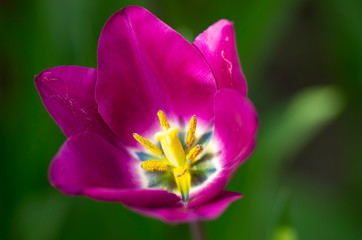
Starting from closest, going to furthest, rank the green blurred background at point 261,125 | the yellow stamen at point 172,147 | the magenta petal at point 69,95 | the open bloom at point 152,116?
the open bloom at point 152,116 < the magenta petal at point 69,95 < the yellow stamen at point 172,147 < the green blurred background at point 261,125

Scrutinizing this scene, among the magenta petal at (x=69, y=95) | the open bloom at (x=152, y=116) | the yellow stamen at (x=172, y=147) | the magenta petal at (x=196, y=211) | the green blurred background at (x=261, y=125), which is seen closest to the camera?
the magenta petal at (x=196, y=211)

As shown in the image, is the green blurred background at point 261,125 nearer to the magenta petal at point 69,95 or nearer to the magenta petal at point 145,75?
the magenta petal at point 145,75

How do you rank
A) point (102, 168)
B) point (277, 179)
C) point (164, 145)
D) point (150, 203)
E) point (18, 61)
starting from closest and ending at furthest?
point (150, 203)
point (102, 168)
point (164, 145)
point (18, 61)
point (277, 179)

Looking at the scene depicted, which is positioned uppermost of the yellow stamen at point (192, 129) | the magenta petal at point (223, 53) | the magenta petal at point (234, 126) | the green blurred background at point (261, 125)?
the magenta petal at point (223, 53)

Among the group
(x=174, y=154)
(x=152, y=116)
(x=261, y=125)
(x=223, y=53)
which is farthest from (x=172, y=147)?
(x=261, y=125)

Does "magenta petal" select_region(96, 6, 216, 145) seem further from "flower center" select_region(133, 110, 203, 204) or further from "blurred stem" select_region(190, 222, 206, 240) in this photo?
"blurred stem" select_region(190, 222, 206, 240)

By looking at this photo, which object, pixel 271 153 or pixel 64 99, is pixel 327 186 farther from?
pixel 64 99

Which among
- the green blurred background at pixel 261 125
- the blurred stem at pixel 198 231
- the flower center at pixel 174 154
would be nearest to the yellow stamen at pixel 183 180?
the flower center at pixel 174 154

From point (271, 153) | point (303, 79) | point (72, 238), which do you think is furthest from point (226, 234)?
point (303, 79)
